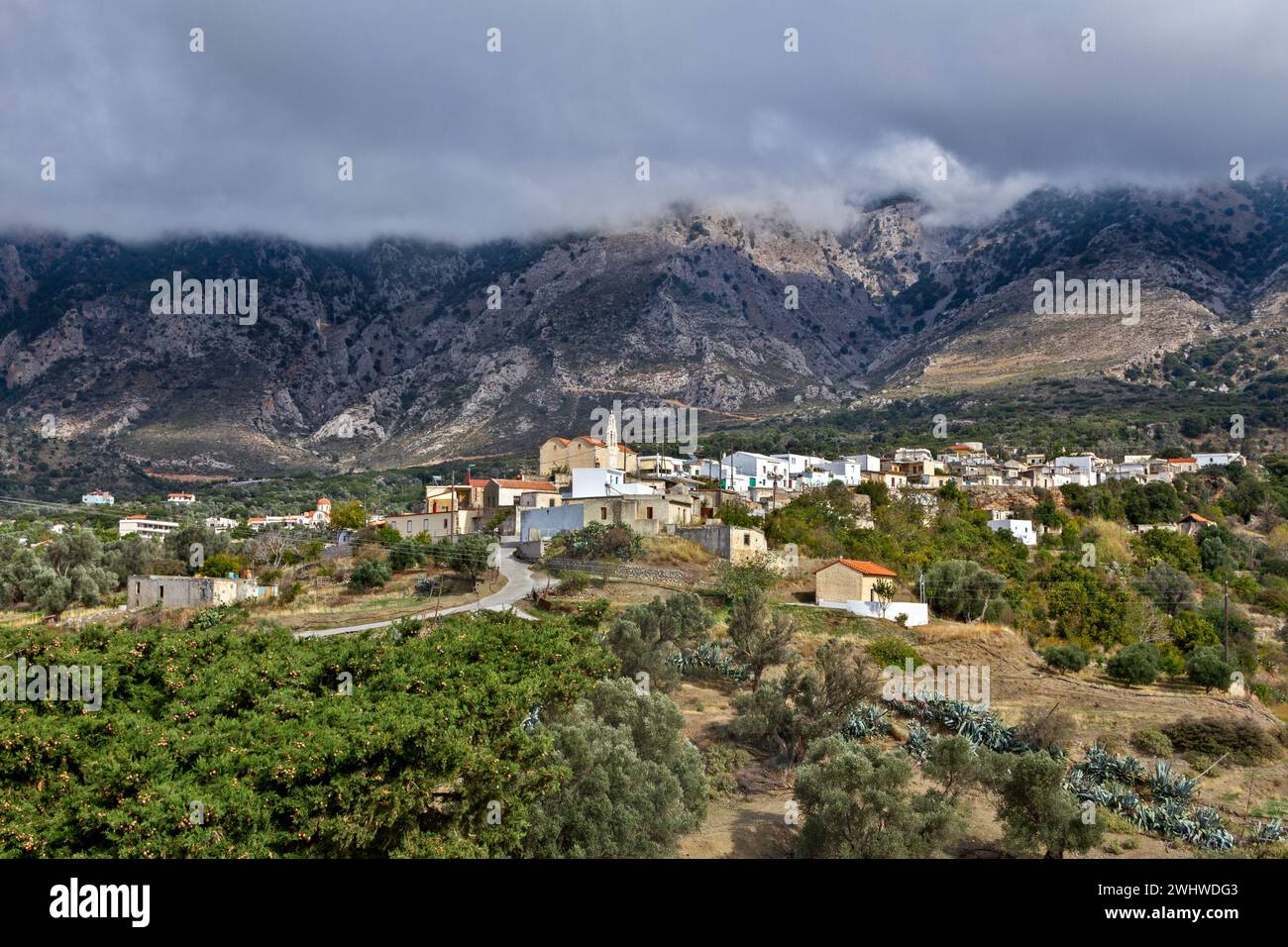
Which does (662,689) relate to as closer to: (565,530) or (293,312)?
(565,530)

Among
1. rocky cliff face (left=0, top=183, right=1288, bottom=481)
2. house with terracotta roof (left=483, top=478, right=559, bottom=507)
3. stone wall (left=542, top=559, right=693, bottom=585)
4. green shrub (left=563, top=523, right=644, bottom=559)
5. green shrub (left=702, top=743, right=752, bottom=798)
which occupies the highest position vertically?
rocky cliff face (left=0, top=183, right=1288, bottom=481)

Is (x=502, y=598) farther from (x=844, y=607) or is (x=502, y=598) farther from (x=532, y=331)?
(x=532, y=331)

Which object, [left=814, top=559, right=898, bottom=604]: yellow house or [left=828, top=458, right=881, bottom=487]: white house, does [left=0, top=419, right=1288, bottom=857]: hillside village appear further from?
[left=828, top=458, right=881, bottom=487]: white house

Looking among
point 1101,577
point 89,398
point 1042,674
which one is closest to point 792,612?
point 1042,674

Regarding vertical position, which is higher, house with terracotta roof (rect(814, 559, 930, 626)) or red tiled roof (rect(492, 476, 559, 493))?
red tiled roof (rect(492, 476, 559, 493))

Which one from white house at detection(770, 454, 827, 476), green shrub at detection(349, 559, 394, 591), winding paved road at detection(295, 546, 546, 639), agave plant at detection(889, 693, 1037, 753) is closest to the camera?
agave plant at detection(889, 693, 1037, 753)

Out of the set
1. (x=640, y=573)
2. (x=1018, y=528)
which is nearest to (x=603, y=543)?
(x=640, y=573)

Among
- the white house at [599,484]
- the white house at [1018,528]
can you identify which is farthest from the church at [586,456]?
the white house at [1018,528]

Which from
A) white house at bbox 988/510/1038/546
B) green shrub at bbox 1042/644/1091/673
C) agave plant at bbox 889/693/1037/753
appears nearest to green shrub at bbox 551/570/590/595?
agave plant at bbox 889/693/1037/753
